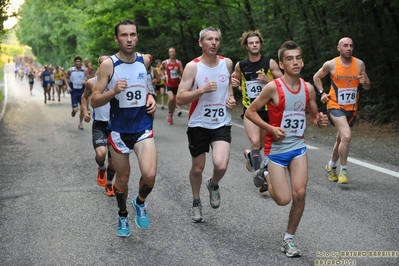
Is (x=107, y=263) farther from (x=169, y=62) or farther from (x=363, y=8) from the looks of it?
(x=169, y=62)

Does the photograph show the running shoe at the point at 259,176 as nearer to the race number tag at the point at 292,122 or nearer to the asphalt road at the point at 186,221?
the asphalt road at the point at 186,221

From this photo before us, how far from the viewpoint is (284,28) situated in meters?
19.3

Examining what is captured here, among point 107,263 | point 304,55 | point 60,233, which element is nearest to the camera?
point 107,263

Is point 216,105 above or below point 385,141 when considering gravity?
above

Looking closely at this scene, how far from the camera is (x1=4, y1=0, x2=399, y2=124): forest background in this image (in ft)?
49.8

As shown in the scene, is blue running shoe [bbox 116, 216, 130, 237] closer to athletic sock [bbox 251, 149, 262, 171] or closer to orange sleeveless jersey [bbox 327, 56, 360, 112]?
athletic sock [bbox 251, 149, 262, 171]

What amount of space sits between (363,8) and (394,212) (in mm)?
9549

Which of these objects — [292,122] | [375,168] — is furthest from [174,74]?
[292,122]

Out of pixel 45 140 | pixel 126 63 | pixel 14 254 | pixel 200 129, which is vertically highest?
pixel 126 63

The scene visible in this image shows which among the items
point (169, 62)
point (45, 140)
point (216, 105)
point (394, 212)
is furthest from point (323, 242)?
point (169, 62)

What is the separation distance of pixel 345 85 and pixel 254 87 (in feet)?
4.05

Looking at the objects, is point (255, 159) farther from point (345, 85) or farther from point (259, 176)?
point (345, 85)

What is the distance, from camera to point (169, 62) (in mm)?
18344

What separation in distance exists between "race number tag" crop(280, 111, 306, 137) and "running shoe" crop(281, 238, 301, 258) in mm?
914
